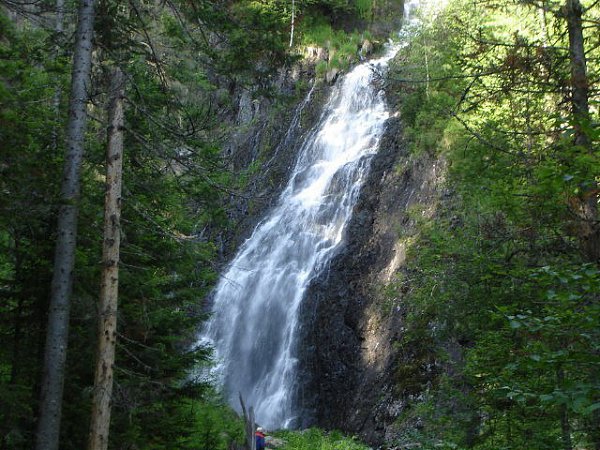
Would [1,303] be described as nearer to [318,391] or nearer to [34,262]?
[34,262]

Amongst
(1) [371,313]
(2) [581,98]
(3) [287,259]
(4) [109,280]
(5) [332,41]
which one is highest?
(5) [332,41]

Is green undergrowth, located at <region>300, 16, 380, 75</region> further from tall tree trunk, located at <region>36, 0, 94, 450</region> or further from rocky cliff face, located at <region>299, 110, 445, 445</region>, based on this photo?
tall tree trunk, located at <region>36, 0, 94, 450</region>

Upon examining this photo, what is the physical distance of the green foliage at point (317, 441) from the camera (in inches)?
555

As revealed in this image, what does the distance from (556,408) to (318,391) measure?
40.7 feet

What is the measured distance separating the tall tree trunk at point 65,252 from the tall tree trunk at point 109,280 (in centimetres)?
37

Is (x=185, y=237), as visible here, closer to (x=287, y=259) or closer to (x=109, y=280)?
(x=109, y=280)

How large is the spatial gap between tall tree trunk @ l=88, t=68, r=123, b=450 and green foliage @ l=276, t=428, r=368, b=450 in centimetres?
856

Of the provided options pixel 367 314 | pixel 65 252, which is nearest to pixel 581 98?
pixel 65 252

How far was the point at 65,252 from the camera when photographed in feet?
22.0

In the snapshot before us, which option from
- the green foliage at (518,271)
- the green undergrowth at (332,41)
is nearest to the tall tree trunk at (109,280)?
the green foliage at (518,271)

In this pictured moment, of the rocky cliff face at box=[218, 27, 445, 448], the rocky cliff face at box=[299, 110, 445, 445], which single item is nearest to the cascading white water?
the rocky cliff face at box=[218, 27, 445, 448]

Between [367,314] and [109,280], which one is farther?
[367,314]

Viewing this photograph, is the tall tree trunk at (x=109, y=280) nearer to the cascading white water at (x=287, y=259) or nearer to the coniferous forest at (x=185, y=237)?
the coniferous forest at (x=185, y=237)

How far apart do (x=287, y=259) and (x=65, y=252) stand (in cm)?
1651
